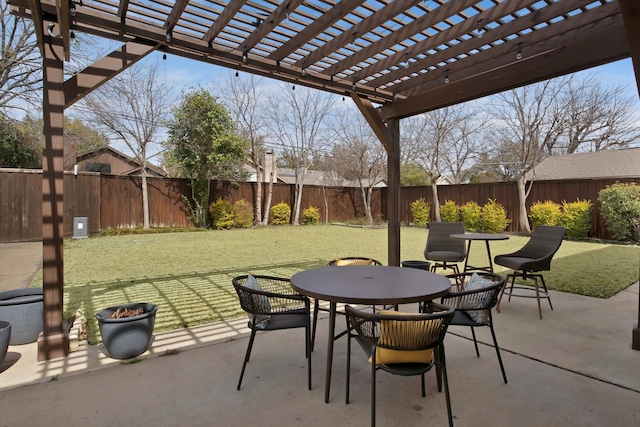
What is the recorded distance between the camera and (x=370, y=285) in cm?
215

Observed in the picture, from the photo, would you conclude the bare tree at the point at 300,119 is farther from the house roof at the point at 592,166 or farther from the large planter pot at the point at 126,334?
the large planter pot at the point at 126,334

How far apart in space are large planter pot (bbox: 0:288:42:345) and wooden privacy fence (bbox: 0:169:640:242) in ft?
26.2

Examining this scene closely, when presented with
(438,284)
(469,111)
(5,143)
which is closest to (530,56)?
(438,284)

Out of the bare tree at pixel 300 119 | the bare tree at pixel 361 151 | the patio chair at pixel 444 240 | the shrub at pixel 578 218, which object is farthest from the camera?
the bare tree at pixel 300 119

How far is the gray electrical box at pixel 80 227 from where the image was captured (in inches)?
370

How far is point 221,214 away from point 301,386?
10.5m

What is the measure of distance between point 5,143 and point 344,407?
48.3 feet

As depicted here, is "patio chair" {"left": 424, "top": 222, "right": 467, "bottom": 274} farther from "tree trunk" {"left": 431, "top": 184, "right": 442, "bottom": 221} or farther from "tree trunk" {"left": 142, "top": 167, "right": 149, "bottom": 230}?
"tree trunk" {"left": 142, "top": 167, "right": 149, "bottom": 230}

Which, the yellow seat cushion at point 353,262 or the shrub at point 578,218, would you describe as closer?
the yellow seat cushion at point 353,262

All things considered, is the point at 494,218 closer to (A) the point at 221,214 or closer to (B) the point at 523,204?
(B) the point at 523,204

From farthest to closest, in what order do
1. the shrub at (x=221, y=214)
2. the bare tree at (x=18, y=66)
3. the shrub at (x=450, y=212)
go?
1. the shrub at (x=450, y=212)
2. the shrub at (x=221, y=214)
3. the bare tree at (x=18, y=66)

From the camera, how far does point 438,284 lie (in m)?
2.17

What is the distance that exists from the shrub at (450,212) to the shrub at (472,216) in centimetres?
28

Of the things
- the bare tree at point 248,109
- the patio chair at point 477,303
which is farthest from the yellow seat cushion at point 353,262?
the bare tree at point 248,109
